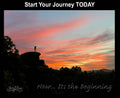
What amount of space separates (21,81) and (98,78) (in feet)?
18.0

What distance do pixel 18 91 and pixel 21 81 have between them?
2.14 meters

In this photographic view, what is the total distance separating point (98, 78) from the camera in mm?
10883

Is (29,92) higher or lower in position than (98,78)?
lower

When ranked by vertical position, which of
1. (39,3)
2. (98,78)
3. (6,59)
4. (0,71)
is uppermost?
(39,3)

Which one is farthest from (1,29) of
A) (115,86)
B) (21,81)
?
(115,86)

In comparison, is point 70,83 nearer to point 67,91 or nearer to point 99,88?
point 67,91

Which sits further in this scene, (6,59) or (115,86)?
(115,86)

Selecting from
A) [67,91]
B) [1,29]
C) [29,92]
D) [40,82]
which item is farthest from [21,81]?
[1,29]

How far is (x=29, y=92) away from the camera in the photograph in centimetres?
984

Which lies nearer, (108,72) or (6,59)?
(6,59)

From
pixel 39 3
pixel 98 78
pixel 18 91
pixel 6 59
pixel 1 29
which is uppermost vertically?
pixel 39 3

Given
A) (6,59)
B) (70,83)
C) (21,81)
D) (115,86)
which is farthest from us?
(70,83)

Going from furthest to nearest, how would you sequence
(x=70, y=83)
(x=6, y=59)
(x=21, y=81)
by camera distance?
(x=70, y=83)
(x=6, y=59)
(x=21, y=81)

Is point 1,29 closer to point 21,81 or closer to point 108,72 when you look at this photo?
point 21,81
